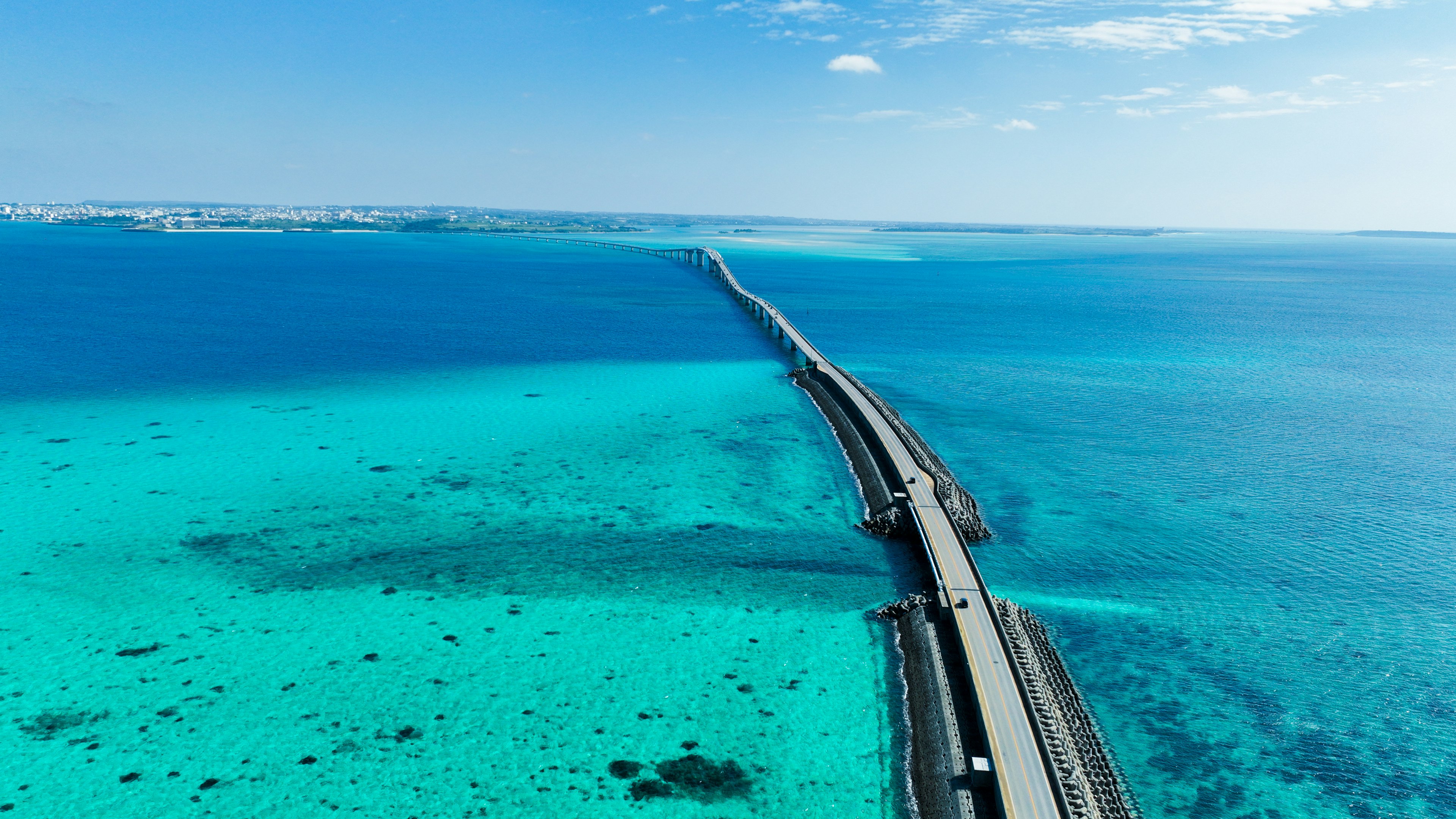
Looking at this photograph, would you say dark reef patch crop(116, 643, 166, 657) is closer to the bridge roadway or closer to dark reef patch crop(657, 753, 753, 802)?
dark reef patch crop(657, 753, 753, 802)

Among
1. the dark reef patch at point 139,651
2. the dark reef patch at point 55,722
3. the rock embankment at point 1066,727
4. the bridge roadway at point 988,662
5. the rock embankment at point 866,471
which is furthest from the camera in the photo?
the rock embankment at point 866,471

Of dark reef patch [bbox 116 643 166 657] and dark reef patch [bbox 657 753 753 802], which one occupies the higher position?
dark reef patch [bbox 116 643 166 657]

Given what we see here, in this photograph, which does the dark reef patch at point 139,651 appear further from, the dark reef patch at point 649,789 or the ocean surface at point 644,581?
the dark reef patch at point 649,789

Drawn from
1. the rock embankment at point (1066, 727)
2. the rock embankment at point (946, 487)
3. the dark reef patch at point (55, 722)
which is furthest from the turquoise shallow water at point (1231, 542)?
the dark reef patch at point (55, 722)

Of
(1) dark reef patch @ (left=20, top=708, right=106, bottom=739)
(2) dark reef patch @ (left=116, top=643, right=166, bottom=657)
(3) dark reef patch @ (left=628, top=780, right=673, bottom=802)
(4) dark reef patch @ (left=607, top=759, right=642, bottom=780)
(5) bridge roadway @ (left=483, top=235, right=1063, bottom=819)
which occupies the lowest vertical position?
(3) dark reef patch @ (left=628, top=780, right=673, bottom=802)

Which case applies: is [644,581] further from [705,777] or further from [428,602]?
[705,777]

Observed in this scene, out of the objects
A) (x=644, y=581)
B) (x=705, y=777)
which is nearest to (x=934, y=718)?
(x=705, y=777)

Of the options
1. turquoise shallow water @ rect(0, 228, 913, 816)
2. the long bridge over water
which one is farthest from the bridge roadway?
turquoise shallow water @ rect(0, 228, 913, 816)

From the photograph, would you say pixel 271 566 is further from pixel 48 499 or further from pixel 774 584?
pixel 774 584
